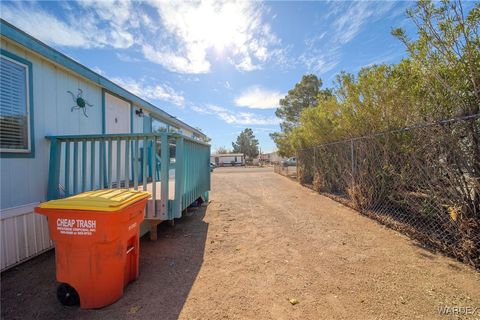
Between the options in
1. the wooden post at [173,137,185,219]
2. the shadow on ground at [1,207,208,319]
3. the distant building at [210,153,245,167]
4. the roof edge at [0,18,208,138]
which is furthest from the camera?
the distant building at [210,153,245,167]

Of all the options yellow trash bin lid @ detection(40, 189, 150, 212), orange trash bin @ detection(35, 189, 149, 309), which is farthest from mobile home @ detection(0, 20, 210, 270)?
orange trash bin @ detection(35, 189, 149, 309)

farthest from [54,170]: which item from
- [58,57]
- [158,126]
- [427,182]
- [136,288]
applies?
[427,182]

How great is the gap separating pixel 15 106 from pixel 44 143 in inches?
25.0

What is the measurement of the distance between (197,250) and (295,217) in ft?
8.60

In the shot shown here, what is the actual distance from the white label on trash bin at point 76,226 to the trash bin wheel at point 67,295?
0.55 meters

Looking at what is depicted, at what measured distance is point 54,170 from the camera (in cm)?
343

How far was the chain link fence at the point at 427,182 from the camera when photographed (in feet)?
9.14

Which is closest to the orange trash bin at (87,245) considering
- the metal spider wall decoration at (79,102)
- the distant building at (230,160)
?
the metal spider wall decoration at (79,102)

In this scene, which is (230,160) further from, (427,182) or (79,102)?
(427,182)

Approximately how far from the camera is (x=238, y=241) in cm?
378

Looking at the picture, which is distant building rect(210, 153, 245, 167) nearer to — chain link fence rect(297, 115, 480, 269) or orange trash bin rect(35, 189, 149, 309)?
chain link fence rect(297, 115, 480, 269)

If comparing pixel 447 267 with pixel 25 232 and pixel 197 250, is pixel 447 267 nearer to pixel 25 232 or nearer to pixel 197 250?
pixel 197 250

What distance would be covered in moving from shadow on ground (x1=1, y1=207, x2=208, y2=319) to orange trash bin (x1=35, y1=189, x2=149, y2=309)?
5.6 inches

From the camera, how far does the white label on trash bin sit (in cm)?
201
